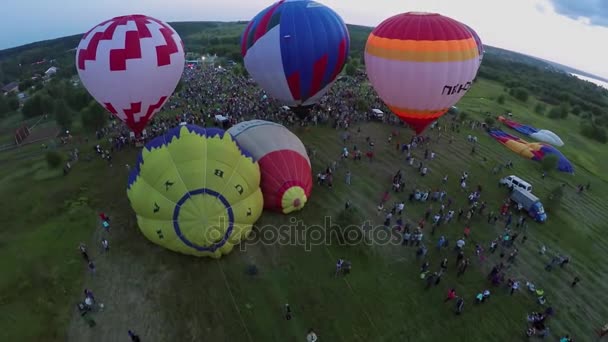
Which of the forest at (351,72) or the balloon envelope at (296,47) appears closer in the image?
the balloon envelope at (296,47)

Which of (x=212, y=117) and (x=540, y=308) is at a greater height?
(x=212, y=117)

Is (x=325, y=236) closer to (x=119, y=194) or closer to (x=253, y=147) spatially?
(x=253, y=147)

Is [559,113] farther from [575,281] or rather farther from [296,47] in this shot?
[296,47]

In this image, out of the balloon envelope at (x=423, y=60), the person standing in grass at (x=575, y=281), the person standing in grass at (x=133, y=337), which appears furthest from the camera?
the balloon envelope at (x=423, y=60)

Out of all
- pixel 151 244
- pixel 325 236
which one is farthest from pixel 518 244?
pixel 151 244

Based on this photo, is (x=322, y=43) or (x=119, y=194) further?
(x=322, y=43)

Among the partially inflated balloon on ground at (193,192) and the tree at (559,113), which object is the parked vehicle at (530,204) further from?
the tree at (559,113)

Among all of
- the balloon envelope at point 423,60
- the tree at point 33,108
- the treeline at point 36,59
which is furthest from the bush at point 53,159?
the treeline at point 36,59

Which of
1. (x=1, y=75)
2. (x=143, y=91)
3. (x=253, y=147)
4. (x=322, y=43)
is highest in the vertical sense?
(x=322, y=43)
